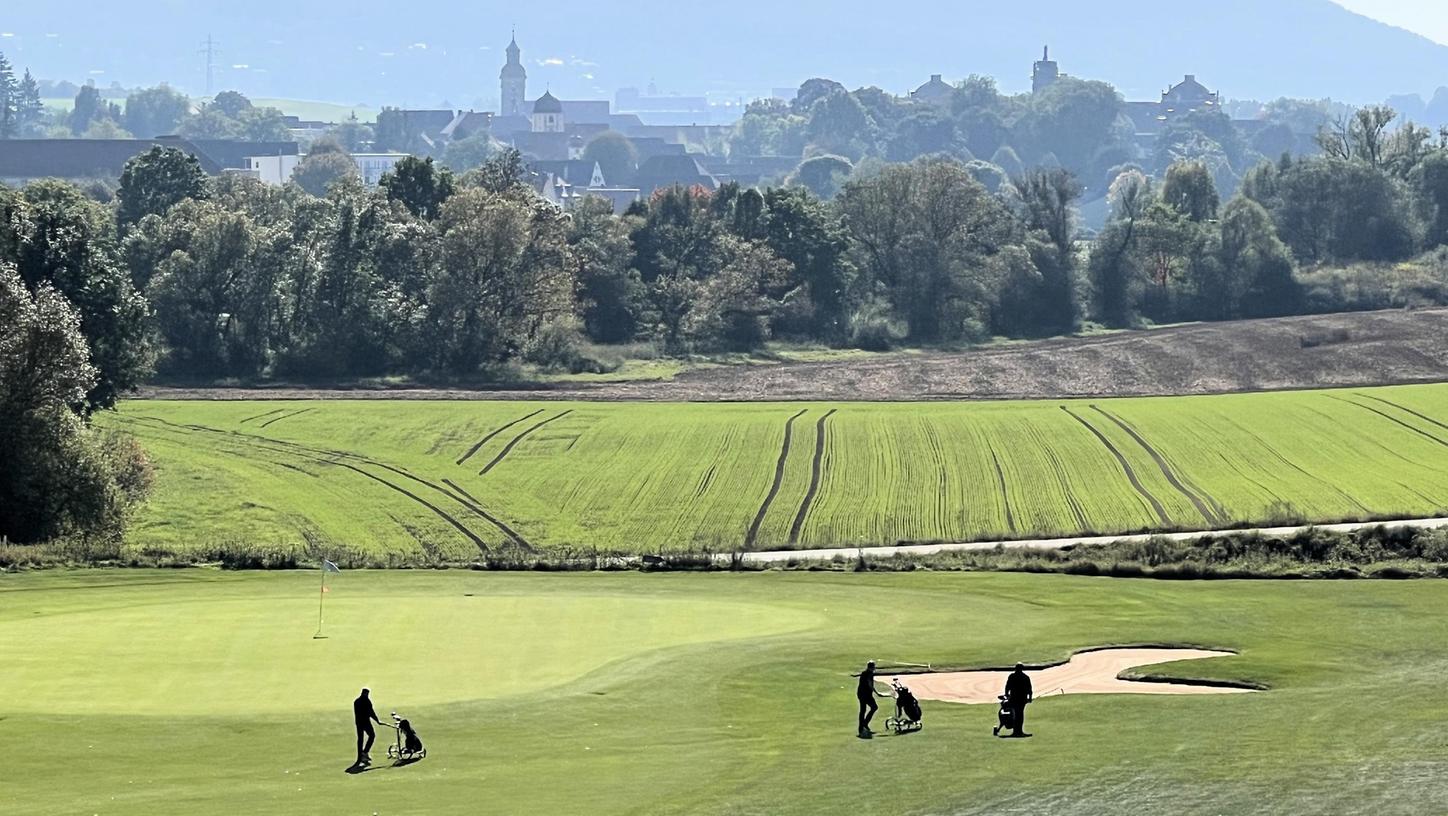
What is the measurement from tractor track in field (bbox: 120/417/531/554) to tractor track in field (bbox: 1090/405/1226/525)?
1007 inches

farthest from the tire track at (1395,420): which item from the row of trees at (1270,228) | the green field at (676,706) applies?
the row of trees at (1270,228)

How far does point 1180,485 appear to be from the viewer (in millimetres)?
84375

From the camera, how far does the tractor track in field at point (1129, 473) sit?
78875mm

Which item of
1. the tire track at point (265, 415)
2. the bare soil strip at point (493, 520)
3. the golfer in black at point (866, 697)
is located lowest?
the bare soil strip at point (493, 520)

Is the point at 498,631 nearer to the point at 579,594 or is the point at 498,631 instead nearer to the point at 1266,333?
the point at 579,594

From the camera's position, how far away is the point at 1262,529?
72938 millimetres

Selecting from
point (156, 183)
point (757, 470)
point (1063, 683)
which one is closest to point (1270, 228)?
point (757, 470)

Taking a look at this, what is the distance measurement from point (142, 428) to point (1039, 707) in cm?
6614

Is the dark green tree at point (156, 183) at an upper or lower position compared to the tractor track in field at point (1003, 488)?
upper

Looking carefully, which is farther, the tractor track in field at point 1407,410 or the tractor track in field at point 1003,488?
the tractor track in field at point 1407,410

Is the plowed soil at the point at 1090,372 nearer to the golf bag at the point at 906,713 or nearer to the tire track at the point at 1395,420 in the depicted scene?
the tire track at the point at 1395,420

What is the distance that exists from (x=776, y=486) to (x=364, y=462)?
18.3m

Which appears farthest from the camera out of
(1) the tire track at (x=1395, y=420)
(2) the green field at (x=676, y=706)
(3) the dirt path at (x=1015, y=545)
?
(1) the tire track at (x=1395, y=420)

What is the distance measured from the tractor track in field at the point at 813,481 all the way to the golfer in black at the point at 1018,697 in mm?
40345
